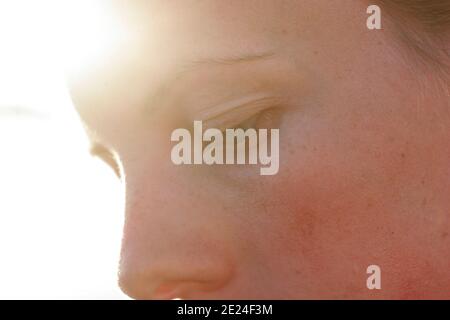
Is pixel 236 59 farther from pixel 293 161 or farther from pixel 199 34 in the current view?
pixel 293 161

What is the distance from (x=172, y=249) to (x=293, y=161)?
9.8 inches

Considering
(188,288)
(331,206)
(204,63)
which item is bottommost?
(188,288)

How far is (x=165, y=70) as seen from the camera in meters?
1.49

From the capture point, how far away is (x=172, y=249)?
1478mm

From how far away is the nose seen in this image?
1.47 meters

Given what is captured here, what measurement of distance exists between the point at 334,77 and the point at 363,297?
1.21 ft

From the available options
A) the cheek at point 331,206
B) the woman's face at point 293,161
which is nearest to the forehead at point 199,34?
the woman's face at point 293,161

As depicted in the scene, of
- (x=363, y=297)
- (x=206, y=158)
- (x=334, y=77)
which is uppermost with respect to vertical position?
(x=334, y=77)

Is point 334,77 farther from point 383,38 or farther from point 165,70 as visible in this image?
point 165,70

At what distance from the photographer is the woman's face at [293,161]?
58.4 inches

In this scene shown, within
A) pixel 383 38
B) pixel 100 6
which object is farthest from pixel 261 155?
pixel 100 6

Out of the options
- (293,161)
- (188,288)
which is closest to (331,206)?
(293,161)

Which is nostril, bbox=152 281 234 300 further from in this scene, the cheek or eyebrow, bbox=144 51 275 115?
eyebrow, bbox=144 51 275 115

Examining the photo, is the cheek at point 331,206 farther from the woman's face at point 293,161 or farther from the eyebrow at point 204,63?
the eyebrow at point 204,63
